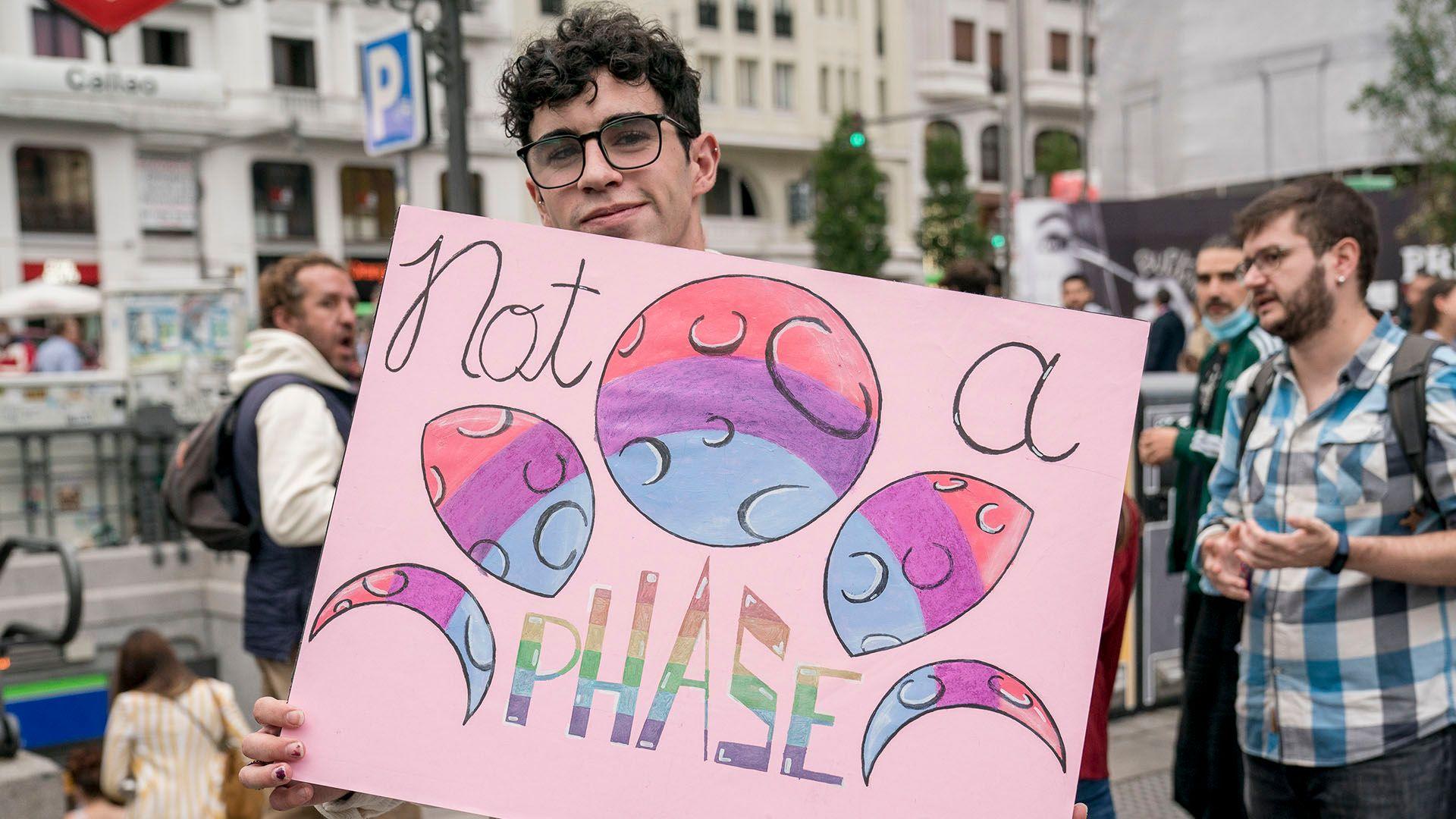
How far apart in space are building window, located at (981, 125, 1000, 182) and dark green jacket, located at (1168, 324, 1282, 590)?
49080mm

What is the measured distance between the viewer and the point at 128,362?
12609mm

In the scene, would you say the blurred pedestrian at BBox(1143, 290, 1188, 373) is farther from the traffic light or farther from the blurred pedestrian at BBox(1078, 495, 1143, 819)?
the traffic light

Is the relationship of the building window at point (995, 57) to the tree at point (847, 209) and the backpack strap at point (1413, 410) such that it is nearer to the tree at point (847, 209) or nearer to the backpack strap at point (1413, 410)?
the tree at point (847, 209)

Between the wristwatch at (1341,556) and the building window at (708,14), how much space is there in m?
39.7

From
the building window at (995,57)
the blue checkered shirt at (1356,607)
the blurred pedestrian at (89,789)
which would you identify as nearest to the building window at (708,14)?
the building window at (995,57)

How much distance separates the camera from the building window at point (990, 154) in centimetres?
5197

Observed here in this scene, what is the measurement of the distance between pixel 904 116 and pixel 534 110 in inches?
938

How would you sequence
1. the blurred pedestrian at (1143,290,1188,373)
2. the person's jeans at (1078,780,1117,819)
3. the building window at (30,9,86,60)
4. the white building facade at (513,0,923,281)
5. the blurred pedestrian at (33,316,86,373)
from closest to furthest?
1. the person's jeans at (1078,780,1117,819)
2. the blurred pedestrian at (1143,290,1188,373)
3. the blurred pedestrian at (33,316,86,373)
4. the building window at (30,9,86,60)
5. the white building facade at (513,0,923,281)

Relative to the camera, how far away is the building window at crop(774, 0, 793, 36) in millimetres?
42625

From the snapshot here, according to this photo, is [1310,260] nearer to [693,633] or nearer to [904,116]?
[693,633]

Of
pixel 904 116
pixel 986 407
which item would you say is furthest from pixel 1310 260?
pixel 904 116

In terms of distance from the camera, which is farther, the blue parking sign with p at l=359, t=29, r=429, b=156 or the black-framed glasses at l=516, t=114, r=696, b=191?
the blue parking sign with p at l=359, t=29, r=429, b=156

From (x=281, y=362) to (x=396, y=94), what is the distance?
9.77ft

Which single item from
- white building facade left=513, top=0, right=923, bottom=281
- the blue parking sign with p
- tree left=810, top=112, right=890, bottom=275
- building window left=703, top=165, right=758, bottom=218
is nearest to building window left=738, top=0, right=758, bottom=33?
white building facade left=513, top=0, right=923, bottom=281
